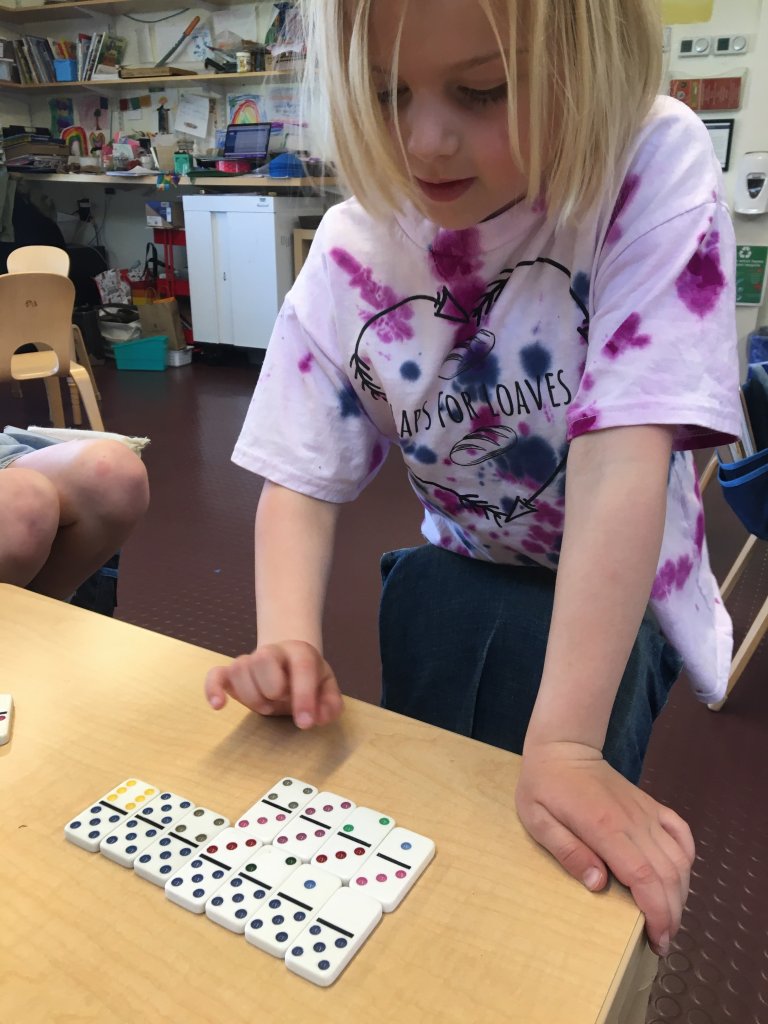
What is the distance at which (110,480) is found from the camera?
3.78 feet

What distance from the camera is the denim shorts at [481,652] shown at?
630 millimetres

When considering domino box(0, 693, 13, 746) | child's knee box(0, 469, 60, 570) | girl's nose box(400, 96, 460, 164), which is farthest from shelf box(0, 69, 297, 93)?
domino box(0, 693, 13, 746)

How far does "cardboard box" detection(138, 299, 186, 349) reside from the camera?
12.9 feet

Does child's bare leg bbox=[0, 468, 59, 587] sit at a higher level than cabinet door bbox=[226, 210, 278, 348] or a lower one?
lower

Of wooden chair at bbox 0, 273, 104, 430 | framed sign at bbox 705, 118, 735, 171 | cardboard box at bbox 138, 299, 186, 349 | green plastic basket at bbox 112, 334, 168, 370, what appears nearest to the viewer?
wooden chair at bbox 0, 273, 104, 430

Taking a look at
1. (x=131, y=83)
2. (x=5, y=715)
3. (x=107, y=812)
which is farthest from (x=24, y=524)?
(x=131, y=83)

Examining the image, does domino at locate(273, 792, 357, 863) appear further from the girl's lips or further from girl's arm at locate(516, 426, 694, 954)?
the girl's lips

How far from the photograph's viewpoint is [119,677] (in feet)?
1.83

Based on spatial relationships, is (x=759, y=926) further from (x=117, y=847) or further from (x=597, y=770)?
(x=117, y=847)

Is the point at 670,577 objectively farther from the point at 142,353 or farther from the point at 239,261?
the point at 142,353

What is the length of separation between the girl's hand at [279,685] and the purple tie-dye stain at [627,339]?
0.89ft

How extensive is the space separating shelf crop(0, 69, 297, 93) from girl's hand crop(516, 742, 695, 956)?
391cm

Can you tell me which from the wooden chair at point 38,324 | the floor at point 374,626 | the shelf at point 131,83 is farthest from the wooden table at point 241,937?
Answer: the shelf at point 131,83

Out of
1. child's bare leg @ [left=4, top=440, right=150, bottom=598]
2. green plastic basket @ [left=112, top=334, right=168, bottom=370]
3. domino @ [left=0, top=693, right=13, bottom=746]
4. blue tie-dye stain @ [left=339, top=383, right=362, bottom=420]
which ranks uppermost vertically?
blue tie-dye stain @ [left=339, top=383, right=362, bottom=420]
